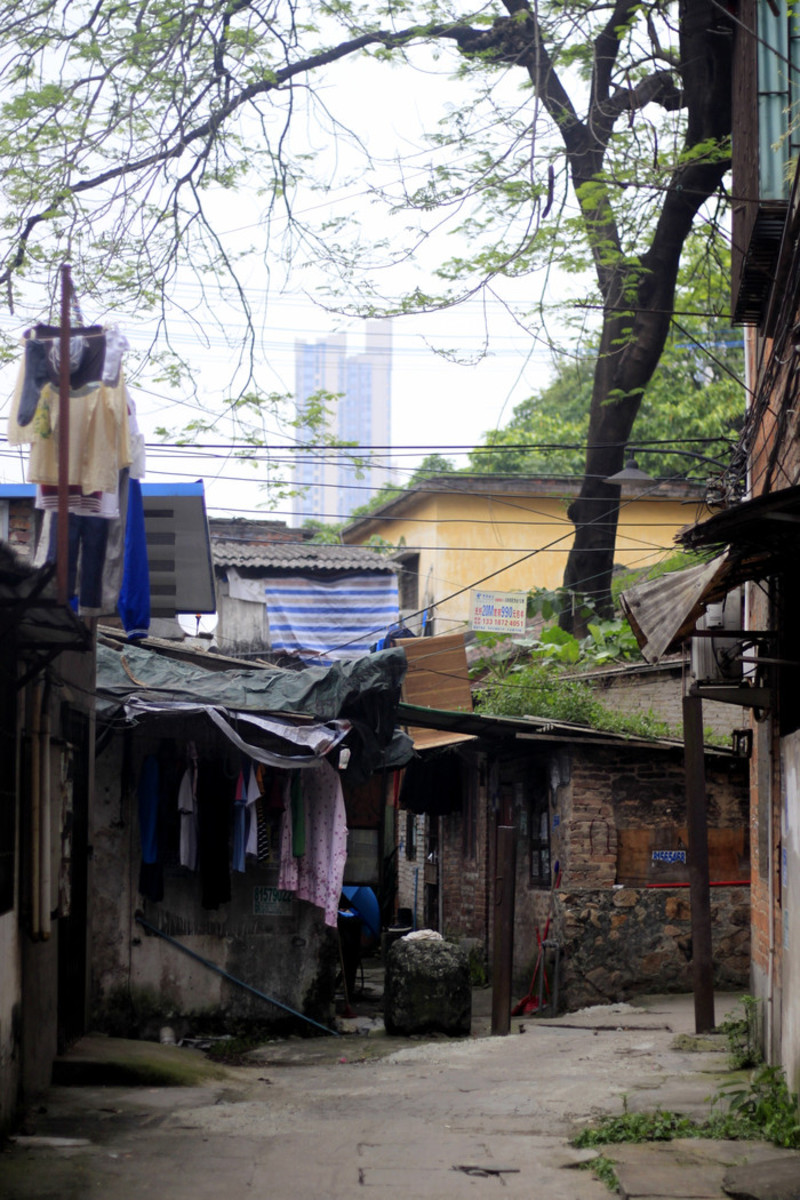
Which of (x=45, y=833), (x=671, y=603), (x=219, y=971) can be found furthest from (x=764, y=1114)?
(x=219, y=971)

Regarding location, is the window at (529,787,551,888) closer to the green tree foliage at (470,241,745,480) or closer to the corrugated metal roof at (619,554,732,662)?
the green tree foliage at (470,241,745,480)

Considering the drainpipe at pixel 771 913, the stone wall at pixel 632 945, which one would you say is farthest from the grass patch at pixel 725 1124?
Answer: the stone wall at pixel 632 945

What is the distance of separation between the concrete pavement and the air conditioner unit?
2.77 meters

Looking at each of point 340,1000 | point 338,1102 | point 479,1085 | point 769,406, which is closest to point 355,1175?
point 338,1102

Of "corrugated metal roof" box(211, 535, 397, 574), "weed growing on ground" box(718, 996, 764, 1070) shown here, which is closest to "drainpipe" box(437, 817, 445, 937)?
"corrugated metal roof" box(211, 535, 397, 574)

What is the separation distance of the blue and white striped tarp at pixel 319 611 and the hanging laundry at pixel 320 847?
9333 mm

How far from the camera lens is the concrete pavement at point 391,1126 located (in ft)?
18.9

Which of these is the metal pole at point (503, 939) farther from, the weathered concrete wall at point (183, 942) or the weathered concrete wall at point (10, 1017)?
the weathered concrete wall at point (10, 1017)

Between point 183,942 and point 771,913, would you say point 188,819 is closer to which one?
point 183,942

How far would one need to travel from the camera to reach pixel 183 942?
410 inches

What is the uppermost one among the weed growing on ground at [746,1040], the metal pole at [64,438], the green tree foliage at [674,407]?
the green tree foliage at [674,407]

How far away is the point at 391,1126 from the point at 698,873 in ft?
12.2

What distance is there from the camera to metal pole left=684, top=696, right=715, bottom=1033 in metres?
9.62

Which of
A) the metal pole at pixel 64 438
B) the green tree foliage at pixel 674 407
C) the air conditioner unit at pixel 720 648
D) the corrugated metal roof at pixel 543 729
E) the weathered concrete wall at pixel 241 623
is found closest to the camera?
the metal pole at pixel 64 438
